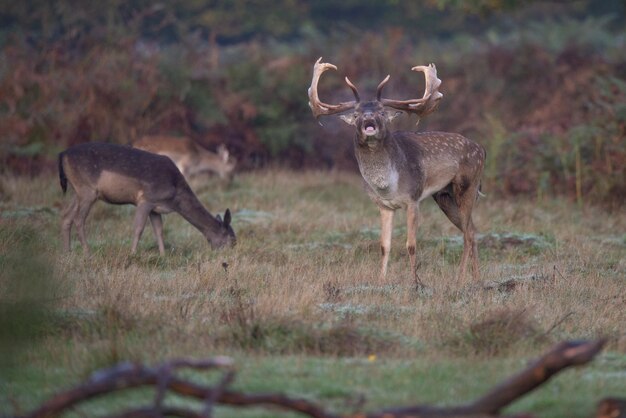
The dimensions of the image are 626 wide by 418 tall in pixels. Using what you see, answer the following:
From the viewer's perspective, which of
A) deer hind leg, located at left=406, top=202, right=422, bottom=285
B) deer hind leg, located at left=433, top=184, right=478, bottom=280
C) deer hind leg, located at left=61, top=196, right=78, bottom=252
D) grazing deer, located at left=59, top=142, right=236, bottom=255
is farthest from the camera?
grazing deer, located at left=59, top=142, right=236, bottom=255

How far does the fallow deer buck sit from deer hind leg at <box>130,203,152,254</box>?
2.63 metres

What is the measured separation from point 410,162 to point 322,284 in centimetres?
214

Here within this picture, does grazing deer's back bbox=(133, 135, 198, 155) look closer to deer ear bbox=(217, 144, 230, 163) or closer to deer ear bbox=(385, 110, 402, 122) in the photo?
deer ear bbox=(217, 144, 230, 163)

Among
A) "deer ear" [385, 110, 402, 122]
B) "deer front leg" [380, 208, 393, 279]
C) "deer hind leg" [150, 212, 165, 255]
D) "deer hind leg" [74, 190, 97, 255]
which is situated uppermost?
"deer ear" [385, 110, 402, 122]

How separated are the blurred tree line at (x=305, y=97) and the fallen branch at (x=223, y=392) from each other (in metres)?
12.4

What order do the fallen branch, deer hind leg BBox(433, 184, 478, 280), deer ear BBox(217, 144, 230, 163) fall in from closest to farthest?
the fallen branch, deer hind leg BBox(433, 184, 478, 280), deer ear BBox(217, 144, 230, 163)

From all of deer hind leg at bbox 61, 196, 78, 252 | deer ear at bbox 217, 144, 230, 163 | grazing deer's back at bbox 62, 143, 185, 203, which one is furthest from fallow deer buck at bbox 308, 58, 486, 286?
deer ear at bbox 217, 144, 230, 163

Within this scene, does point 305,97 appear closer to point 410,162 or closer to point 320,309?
point 410,162

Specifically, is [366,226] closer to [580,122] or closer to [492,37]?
[580,122]

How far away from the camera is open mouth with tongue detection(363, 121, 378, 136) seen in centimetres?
1158

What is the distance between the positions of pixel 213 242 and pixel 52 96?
8.16 metres

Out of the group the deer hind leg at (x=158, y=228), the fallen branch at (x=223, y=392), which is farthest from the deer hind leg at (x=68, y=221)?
the fallen branch at (x=223, y=392)

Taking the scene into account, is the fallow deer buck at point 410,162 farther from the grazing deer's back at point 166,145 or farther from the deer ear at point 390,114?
the grazing deer's back at point 166,145

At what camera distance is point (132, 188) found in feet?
45.8
